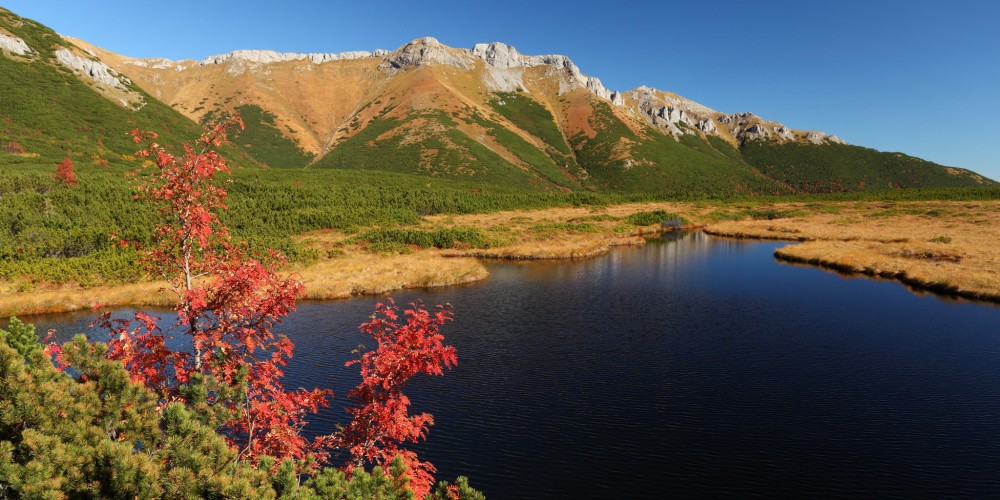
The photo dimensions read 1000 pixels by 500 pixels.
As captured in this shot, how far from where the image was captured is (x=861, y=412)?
23.5m

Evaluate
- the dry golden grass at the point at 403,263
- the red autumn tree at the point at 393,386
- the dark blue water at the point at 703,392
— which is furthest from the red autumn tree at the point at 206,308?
the dark blue water at the point at 703,392

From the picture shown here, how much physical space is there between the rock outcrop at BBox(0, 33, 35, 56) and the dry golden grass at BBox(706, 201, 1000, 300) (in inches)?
8243

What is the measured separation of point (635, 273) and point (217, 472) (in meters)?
58.5

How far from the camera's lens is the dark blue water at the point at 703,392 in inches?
755

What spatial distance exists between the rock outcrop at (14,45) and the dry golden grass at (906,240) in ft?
687

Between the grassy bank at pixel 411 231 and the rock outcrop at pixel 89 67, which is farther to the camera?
the rock outcrop at pixel 89 67

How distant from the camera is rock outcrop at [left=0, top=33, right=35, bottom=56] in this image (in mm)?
151125

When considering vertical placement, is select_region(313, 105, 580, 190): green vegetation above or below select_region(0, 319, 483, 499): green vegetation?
above

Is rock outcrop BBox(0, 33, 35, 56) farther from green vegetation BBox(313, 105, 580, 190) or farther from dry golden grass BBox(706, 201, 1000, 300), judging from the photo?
dry golden grass BBox(706, 201, 1000, 300)

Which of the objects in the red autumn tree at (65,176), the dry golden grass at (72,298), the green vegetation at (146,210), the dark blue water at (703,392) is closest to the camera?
the dark blue water at (703,392)

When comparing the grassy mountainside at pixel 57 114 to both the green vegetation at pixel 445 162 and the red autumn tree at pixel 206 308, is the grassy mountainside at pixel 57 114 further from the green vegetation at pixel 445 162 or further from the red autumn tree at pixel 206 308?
the red autumn tree at pixel 206 308

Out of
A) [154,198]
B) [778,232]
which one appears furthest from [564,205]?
[154,198]

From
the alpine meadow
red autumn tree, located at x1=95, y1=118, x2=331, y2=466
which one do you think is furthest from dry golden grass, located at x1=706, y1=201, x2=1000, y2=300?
red autumn tree, located at x1=95, y1=118, x2=331, y2=466

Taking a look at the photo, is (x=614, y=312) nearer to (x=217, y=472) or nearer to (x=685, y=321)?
(x=685, y=321)
